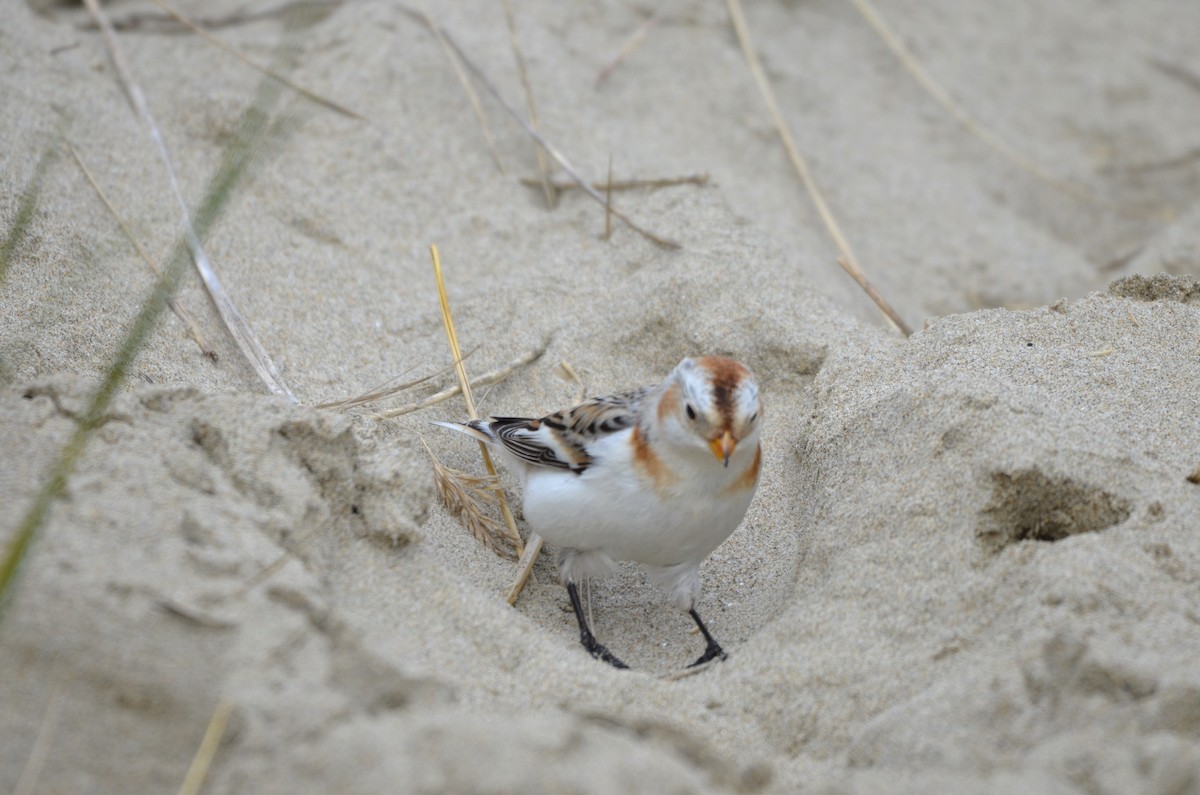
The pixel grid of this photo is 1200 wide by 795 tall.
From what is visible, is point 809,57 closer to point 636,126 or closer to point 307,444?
point 636,126

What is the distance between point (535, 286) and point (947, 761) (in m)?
2.94

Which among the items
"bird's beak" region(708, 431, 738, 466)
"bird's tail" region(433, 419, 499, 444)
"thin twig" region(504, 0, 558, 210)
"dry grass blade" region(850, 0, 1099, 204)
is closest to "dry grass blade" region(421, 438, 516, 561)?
"bird's tail" region(433, 419, 499, 444)

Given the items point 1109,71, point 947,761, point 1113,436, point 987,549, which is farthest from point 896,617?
point 1109,71

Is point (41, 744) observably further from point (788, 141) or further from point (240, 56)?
point (788, 141)

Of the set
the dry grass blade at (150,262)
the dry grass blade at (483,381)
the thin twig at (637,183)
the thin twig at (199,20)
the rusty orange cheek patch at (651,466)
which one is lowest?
the dry grass blade at (483,381)

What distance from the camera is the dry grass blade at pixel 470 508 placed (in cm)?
383

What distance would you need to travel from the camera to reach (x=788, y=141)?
604 centimetres

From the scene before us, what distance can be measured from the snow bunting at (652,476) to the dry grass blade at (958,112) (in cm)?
374

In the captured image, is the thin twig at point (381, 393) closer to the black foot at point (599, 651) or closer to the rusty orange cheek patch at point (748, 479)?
the black foot at point (599, 651)

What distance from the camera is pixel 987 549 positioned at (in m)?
2.98

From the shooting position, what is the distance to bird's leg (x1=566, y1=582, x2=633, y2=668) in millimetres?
3383

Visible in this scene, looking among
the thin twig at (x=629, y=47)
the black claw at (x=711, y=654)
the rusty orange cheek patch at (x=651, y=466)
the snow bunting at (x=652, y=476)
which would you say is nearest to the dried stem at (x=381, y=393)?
the snow bunting at (x=652, y=476)

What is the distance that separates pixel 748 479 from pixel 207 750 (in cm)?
181

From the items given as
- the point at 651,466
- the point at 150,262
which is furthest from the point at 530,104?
the point at 651,466
